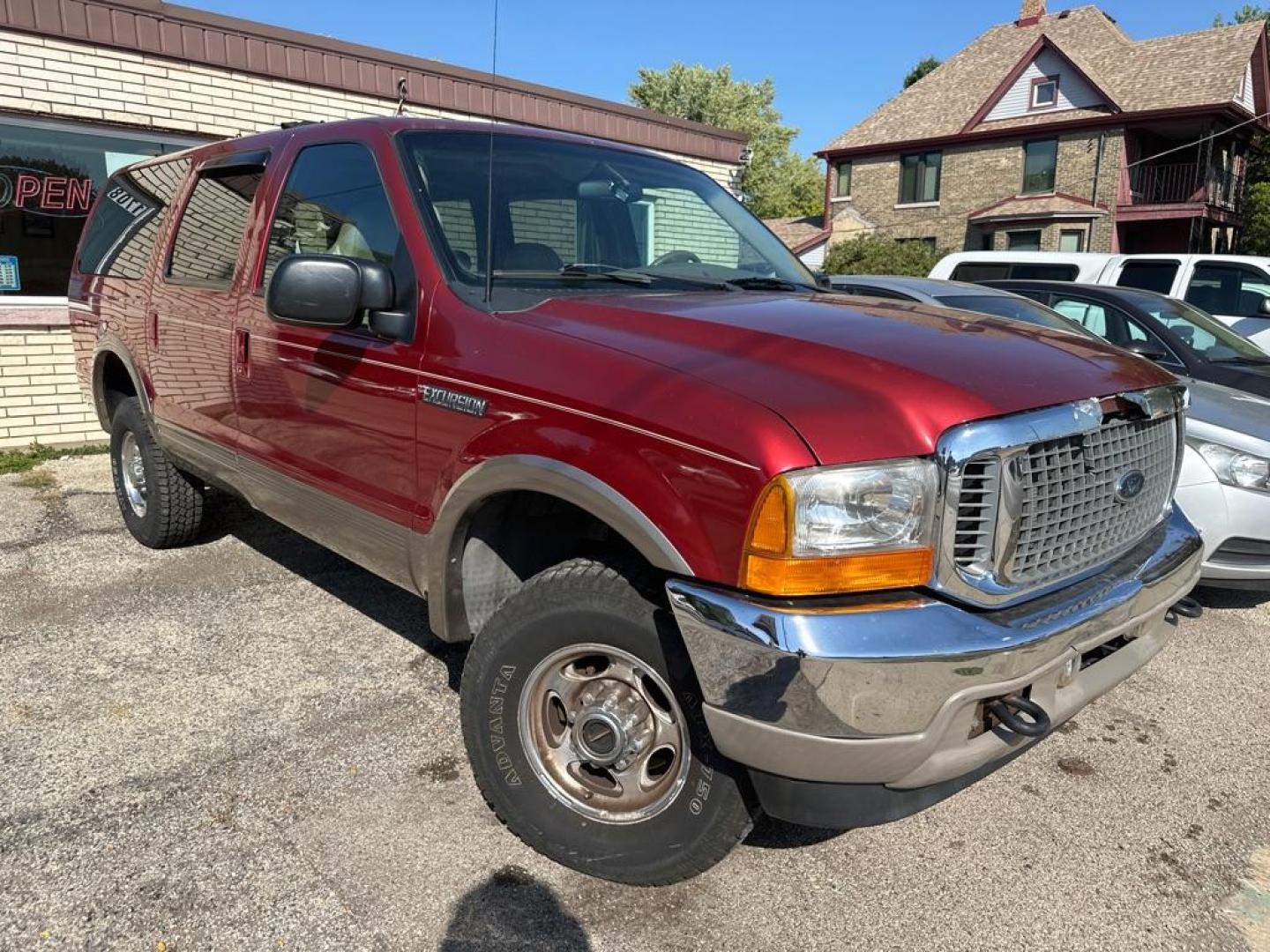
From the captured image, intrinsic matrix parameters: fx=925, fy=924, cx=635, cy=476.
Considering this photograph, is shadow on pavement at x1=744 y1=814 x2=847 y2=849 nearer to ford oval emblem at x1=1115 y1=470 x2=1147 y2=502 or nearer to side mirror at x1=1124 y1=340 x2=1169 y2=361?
ford oval emblem at x1=1115 y1=470 x2=1147 y2=502

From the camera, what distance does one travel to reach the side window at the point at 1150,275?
9.65 meters

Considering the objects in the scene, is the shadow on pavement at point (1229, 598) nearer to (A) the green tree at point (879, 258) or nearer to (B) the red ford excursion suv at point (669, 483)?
(B) the red ford excursion suv at point (669, 483)

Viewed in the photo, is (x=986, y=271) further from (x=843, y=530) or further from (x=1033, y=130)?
(x=1033, y=130)

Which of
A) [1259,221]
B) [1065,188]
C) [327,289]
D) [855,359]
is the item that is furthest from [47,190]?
[1259,221]

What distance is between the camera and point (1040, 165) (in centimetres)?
2781

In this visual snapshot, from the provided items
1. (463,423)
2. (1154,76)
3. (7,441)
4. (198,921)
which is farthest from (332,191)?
(1154,76)

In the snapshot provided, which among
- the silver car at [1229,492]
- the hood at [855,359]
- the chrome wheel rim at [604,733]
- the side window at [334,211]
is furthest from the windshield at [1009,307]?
the chrome wheel rim at [604,733]

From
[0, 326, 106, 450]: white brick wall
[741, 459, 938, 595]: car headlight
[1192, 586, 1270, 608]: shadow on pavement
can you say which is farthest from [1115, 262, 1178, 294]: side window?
[0, 326, 106, 450]: white brick wall

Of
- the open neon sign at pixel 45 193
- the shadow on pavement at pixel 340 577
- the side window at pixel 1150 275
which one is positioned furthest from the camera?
the side window at pixel 1150 275

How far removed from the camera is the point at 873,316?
2625 mm

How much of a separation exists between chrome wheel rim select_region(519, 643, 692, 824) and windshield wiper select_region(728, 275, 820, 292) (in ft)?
4.71

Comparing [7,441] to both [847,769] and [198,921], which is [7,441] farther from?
[847,769]

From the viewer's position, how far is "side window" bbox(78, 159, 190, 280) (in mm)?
4395

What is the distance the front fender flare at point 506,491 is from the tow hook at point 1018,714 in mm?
739
